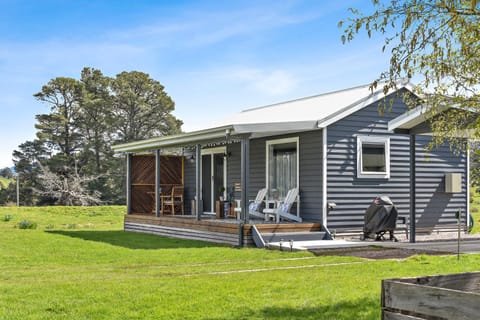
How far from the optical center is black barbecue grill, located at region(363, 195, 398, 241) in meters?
12.0

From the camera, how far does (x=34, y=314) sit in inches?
209

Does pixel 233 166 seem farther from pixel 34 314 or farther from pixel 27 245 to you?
pixel 34 314

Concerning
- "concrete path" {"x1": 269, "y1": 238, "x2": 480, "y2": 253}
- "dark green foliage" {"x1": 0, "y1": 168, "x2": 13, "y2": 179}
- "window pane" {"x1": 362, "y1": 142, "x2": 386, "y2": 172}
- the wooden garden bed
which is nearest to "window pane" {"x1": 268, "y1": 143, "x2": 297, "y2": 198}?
"window pane" {"x1": 362, "y1": 142, "x2": 386, "y2": 172}

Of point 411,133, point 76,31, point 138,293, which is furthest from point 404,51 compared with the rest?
point 76,31

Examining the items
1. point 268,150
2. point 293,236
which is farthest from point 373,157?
point 293,236

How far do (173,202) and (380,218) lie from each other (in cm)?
693

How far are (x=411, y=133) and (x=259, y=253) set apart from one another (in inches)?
156

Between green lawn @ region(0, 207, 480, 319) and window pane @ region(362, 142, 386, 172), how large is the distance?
3.68 metres

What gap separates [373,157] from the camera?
43.3ft

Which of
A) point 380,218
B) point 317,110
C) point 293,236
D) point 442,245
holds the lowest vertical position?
point 442,245

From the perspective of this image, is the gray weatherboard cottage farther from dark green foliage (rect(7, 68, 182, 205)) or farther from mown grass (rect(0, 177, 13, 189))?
mown grass (rect(0, 177, 13, 189))

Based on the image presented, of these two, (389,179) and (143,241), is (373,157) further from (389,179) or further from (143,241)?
(143,241)

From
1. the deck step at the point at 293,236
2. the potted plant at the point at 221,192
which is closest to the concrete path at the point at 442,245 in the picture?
the deck step at the point at 293,236

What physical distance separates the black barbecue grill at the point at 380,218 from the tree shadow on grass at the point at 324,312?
6540 mm
